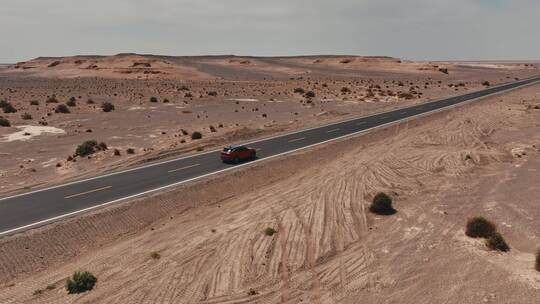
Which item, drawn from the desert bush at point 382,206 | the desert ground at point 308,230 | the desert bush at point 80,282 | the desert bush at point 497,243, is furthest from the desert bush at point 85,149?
the desert bush at point 497,243

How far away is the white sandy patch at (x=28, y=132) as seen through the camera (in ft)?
158

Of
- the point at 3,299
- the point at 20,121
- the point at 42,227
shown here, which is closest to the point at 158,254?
the point at 3,299

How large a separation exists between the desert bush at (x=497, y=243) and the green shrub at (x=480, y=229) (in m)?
0.71

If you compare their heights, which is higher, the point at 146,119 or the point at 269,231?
the point at 146,119

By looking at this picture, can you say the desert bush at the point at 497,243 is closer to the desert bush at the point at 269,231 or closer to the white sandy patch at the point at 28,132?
the desert bush at the point at 269,231

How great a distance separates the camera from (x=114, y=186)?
100ft

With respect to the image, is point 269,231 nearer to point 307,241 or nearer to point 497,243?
point 307,241

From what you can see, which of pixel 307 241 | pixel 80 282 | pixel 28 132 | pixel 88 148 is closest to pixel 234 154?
pixel 88 148

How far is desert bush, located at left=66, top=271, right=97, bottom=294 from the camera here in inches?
634

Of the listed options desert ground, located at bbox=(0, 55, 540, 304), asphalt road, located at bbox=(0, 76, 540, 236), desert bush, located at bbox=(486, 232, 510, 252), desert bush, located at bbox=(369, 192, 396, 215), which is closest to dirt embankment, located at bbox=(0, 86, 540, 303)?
desert ground, located at bbox=(0, 55, 540, 304)

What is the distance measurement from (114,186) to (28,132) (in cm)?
2745

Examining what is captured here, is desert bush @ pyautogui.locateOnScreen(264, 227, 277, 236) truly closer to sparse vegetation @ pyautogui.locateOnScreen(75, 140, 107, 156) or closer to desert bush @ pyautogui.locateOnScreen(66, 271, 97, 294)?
desert bush @ pyautogui.locateOnScreen(66, 271, 97, 294)

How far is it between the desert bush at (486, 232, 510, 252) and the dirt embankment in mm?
390

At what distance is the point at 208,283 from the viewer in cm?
1647
